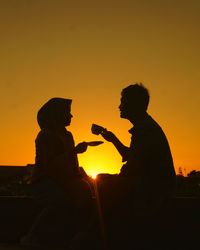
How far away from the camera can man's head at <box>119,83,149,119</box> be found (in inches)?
262

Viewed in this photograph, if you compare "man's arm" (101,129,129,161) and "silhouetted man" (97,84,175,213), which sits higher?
"man's arm" (101,129,129,161)

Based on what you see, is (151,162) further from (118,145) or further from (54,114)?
(54,114)

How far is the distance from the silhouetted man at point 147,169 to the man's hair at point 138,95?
0.42ft

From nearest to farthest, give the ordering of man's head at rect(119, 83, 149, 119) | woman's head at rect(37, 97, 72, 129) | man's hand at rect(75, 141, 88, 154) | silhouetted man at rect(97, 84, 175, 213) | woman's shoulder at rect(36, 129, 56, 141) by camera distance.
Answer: silhouetted man at rect(97, 84, 175, 213) < man's head at rect(119, 83, 149, 119) < woman's shoulder at rect(36, 129, 56, 141) < man's hand at rect(75, 141, 88, 154) < woman's head at rect(37, 97, 72, 129)

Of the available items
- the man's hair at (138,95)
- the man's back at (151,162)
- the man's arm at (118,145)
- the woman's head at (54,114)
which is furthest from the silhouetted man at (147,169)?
the woman's head at (54,114)

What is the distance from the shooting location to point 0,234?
8156 mm

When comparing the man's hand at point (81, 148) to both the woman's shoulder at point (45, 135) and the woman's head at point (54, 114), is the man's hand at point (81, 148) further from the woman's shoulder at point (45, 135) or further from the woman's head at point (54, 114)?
the woman's head at point (54, 114)

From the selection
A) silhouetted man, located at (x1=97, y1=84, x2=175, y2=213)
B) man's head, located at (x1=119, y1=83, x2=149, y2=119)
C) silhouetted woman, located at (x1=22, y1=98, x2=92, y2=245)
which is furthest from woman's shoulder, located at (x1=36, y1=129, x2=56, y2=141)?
silhouetted man, located at (x1=97, y1=84, x2=175, y2=213)

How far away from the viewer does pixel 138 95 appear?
21.9 feet

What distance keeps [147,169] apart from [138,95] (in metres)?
0.90

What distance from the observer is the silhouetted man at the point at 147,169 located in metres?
6.11

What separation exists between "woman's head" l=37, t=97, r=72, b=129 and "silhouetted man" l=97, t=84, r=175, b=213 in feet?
3.83

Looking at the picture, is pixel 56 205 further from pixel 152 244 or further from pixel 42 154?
pixel 152 244

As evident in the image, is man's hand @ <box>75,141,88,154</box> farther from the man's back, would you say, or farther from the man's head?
the man's back
